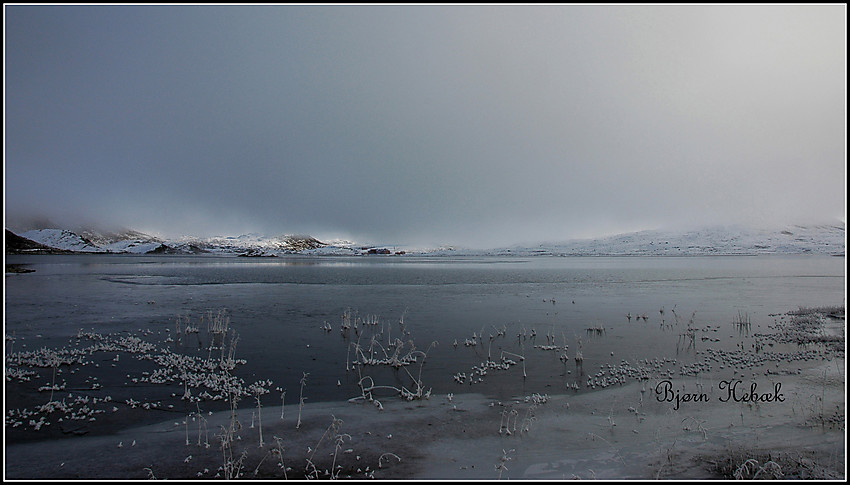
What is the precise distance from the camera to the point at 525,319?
Result: 29266 mm

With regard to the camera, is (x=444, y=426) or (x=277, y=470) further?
(x=444, y=426)

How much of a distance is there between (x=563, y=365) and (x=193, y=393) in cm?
1454

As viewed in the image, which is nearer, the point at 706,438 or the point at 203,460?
the point at 203,460

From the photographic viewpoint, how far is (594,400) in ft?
45.5

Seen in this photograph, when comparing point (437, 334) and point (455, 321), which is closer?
point (437, 334)

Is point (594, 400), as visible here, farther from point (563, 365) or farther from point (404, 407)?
point (404, 407)

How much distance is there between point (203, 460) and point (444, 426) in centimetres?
608

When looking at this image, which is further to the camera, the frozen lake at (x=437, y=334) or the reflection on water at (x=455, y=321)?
the reflection on water at (x=455, y=321)

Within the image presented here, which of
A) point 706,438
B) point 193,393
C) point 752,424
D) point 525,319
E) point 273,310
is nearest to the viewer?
point 706,438

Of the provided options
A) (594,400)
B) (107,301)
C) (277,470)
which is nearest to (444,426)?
(277,470)

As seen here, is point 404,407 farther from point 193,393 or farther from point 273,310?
point 273,310

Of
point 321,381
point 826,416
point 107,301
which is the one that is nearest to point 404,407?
point 321,381

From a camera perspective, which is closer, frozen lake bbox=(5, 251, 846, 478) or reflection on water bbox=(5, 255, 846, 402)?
frozen lake bbox=(5, 251, 846, 478)

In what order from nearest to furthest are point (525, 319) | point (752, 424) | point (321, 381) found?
1. point (752, 424)
2. point (321, 381)
3. point (525, 319)
